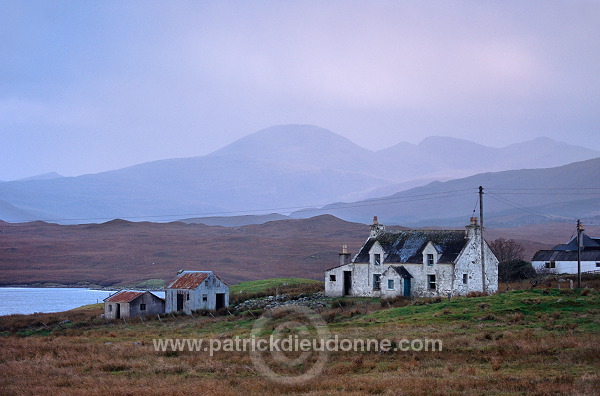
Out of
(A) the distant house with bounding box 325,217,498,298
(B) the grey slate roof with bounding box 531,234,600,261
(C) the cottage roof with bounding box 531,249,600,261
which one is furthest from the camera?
(B) the grey slate roof with bounding box 531,234,600,261

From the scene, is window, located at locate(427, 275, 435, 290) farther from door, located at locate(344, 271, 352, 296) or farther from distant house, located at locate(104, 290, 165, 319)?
distant house, located at locate(104, 290, 165, 319)

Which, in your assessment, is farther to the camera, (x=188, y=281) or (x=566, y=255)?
(x=566, y=255)

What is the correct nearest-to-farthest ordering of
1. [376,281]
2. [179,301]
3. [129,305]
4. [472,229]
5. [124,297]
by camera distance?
1. [472,229]
2. [129,305]
3. [124,297]
4. [376,281]
5. [179,301]

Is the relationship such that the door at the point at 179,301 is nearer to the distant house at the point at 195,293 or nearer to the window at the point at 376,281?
the distant house at the point at 195,293

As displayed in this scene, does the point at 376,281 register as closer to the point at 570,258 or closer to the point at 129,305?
the point at 129,305

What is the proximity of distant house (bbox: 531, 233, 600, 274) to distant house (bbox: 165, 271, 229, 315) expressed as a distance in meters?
39.6

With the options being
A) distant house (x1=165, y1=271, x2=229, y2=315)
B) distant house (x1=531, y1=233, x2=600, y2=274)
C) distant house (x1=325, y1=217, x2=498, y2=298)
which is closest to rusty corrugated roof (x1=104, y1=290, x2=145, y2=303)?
distant house (x1=165, y1=271, x2=229, y2=315)

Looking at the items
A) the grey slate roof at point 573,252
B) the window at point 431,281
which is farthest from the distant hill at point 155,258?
the window at point 431,281

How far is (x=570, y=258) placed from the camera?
7575cm

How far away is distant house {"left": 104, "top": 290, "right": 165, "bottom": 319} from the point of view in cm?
5528

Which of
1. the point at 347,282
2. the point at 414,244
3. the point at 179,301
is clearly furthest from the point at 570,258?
the point at 179,301

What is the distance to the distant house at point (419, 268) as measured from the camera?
53906 millimetres

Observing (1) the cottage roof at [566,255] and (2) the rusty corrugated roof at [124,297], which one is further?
(1) the cottage roof at [566,255]

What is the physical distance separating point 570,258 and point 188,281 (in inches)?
1738
